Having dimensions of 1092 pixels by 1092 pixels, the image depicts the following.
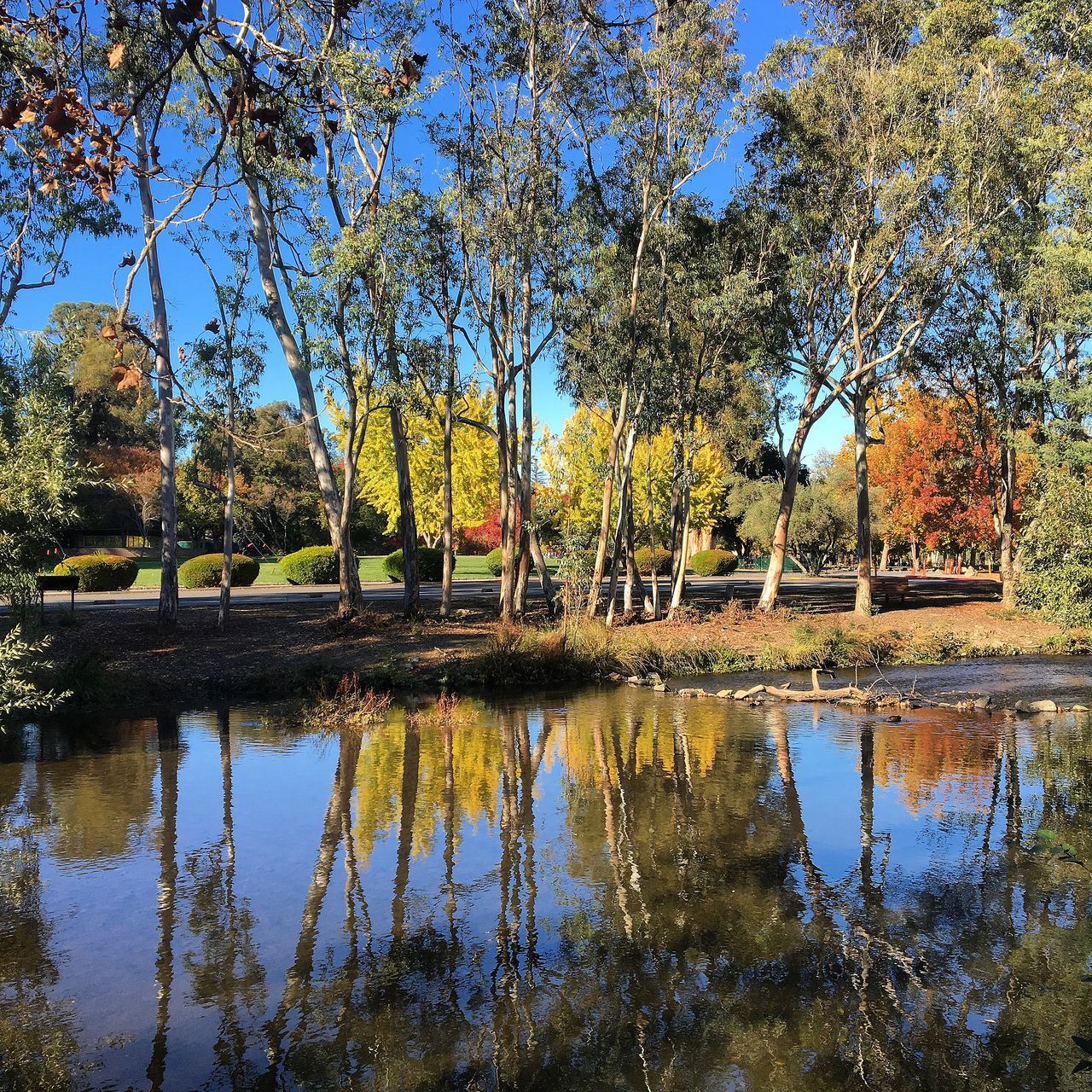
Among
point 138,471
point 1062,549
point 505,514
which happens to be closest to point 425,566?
point 505,514

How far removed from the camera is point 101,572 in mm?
34531

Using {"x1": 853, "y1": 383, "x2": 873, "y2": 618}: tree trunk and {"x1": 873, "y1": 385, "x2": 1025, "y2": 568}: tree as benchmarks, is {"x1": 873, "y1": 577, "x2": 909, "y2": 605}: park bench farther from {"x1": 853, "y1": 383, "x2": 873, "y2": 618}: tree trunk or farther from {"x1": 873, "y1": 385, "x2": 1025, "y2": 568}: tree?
{"x1": 873, "y1": 385, "x2": 1025, "y2": 568}: tree

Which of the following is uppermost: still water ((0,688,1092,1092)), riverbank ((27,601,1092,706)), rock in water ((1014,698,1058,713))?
riverbank ((27,601,1092,706))

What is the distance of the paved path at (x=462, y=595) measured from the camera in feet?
98.8

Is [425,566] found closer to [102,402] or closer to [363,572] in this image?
[363,572]

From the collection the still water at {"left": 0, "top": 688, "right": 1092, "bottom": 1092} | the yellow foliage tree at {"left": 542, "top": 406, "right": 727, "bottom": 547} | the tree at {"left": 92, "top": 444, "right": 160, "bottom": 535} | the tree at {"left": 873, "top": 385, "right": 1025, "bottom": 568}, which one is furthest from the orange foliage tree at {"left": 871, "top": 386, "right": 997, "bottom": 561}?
the tree at {"left": 92, "top": 444, "right": 160, "bottom": 535}

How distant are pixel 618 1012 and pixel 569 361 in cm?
2040

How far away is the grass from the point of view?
42.5m

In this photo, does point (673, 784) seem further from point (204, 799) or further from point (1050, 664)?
point (1050, 664)

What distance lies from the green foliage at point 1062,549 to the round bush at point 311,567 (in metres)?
28.2

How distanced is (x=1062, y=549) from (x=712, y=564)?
35782 millimetres

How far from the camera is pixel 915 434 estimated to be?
48000mm

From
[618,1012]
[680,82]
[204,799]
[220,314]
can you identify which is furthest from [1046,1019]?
[680,82]

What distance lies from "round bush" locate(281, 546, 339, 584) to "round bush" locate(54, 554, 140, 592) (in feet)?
20.9
